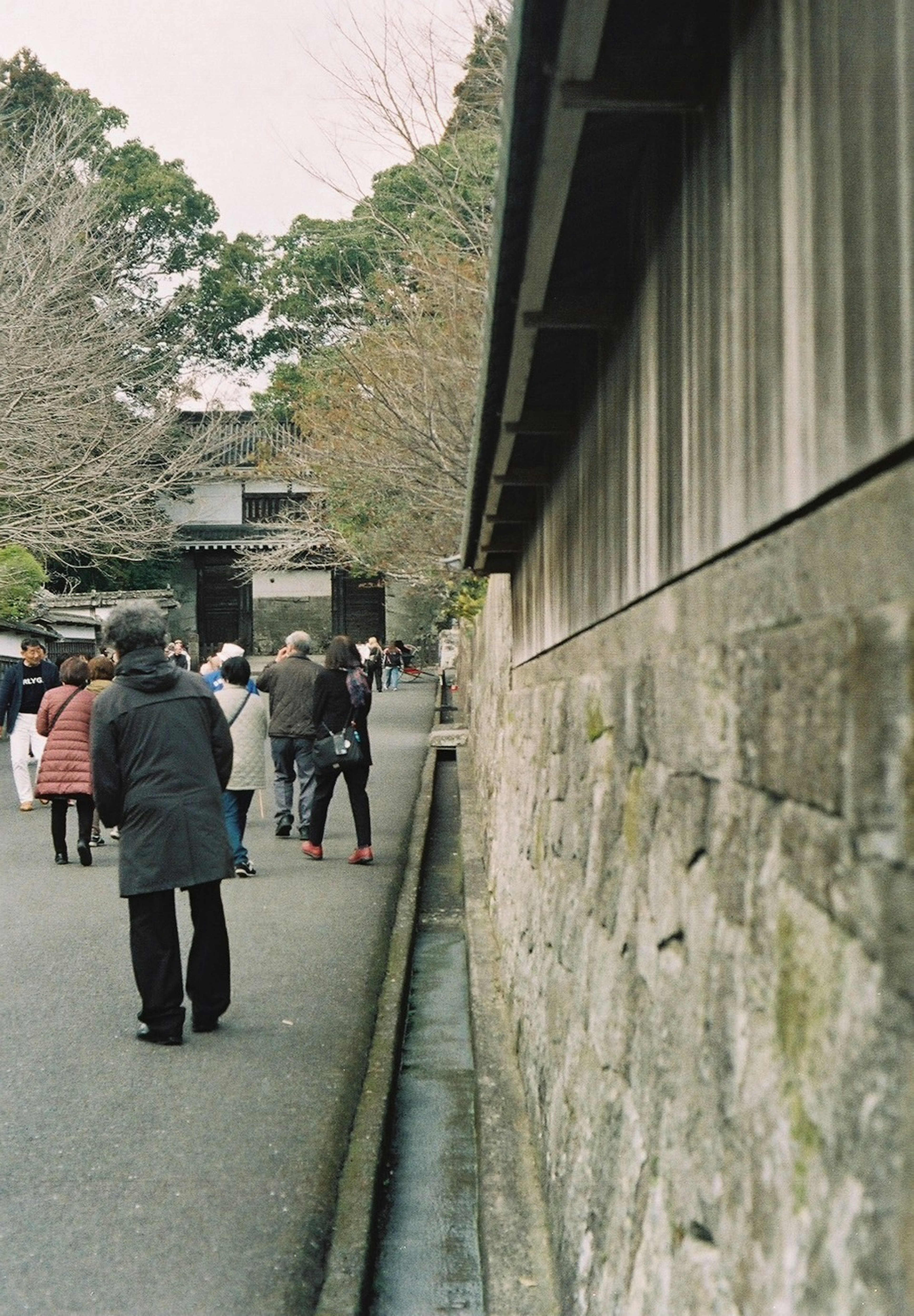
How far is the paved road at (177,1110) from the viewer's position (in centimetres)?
440

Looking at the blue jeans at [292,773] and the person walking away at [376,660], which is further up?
the person walking away at [376,660]

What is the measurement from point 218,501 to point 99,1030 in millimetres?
47666

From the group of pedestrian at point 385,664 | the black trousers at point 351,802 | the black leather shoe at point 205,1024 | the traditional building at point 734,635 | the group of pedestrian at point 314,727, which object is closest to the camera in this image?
the traditional building at point 734,635

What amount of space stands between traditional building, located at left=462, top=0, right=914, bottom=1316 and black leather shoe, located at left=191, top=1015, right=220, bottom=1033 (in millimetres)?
2670

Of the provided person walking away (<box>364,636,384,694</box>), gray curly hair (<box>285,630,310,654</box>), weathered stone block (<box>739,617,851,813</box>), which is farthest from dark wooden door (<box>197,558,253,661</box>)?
weathered stone block (<box>739,617,851,813</box>)

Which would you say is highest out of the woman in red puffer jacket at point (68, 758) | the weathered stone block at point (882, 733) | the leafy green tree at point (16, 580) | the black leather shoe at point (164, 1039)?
the leafy green tree at point (16, 580)

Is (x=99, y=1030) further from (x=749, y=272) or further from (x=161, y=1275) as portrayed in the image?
(x=749, y=272)

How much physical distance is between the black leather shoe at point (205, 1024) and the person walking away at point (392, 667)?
3588cm

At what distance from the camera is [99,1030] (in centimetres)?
706

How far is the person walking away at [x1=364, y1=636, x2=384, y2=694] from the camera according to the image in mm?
39906

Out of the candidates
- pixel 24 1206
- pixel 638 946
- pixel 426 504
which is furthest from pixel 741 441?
pixel 426 504

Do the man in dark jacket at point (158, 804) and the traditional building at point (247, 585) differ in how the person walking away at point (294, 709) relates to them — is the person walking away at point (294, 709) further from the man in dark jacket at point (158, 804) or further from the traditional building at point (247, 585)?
the traditional building at point (247, 585)

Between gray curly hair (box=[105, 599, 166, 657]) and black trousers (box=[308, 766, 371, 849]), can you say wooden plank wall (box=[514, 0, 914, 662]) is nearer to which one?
gray curly hair (box=[105, 599, 166, 657])

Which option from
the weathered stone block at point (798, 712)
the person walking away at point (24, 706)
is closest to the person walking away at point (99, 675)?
the person walking away at point (24, 706)
